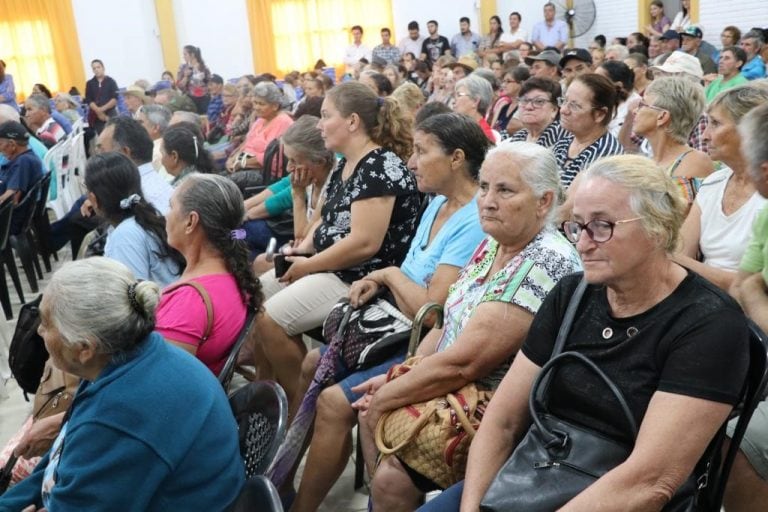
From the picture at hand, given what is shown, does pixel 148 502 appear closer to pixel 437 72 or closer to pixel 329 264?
pixel 329 264

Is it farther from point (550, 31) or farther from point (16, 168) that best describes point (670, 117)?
point (550, 31)

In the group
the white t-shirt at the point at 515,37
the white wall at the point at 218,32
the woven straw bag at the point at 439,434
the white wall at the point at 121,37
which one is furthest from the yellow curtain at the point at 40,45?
the woven straw bag at the point at 439,434

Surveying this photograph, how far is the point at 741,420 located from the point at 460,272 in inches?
41.2

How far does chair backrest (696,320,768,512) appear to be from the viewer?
1457 mm

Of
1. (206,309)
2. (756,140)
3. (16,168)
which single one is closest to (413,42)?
(16,168)

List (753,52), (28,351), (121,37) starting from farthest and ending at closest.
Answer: (121,37) → (753,52) → (28,351)

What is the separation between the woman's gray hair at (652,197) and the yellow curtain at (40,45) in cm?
1448

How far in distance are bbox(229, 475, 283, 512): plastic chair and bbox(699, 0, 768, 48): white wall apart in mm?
10032

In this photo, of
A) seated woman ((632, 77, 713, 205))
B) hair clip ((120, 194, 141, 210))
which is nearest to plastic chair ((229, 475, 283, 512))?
hair clip ((120, 194, 141, 210))

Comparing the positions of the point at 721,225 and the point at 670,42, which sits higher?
the point at 721,225

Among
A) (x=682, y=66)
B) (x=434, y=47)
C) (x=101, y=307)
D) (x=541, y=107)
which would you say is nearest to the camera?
(x=101, y=307)

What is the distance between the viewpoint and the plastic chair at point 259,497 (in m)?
1.38

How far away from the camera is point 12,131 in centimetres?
541

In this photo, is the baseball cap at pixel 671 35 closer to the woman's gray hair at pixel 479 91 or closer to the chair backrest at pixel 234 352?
the woman's gray hair at pixel 479 91
